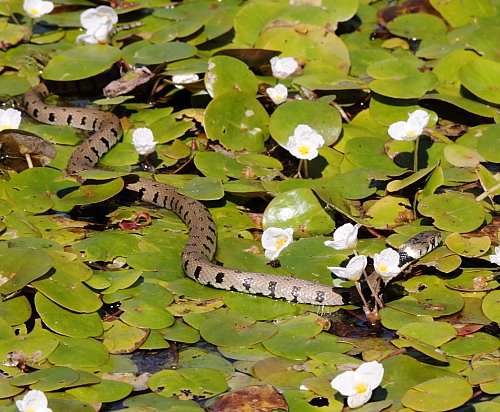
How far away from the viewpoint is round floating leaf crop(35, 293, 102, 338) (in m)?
4.28

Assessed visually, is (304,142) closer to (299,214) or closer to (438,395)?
(299,214)

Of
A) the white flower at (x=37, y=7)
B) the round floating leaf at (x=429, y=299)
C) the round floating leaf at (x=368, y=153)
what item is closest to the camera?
the round floating leaf at (x=429, y=299)

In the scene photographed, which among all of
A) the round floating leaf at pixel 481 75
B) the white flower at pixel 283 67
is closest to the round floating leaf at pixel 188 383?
the white flower at pixel 283 67

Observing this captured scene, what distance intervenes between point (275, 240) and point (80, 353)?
165cm

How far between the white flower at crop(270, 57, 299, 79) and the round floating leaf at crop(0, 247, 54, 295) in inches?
122

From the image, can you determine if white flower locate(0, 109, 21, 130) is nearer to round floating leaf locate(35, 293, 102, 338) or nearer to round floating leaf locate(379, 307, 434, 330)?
round floating leaf locate(35, 293, 102, 338)

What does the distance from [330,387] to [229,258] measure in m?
1.58

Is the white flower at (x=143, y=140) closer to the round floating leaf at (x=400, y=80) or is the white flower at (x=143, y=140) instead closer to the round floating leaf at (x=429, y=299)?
the round floating leaf at (x=400, y=80)

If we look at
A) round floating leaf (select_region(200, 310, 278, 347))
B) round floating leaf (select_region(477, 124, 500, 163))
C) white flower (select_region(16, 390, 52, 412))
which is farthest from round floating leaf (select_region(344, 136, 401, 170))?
white flower (select_region(16, 390, 52, 412))

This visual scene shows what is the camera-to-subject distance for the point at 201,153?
627 cm

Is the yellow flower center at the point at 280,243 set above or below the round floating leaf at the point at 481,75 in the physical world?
below

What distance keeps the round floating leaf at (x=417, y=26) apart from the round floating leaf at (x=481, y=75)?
158 centimetres

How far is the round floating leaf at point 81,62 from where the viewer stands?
7168 mm

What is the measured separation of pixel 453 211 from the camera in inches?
215
